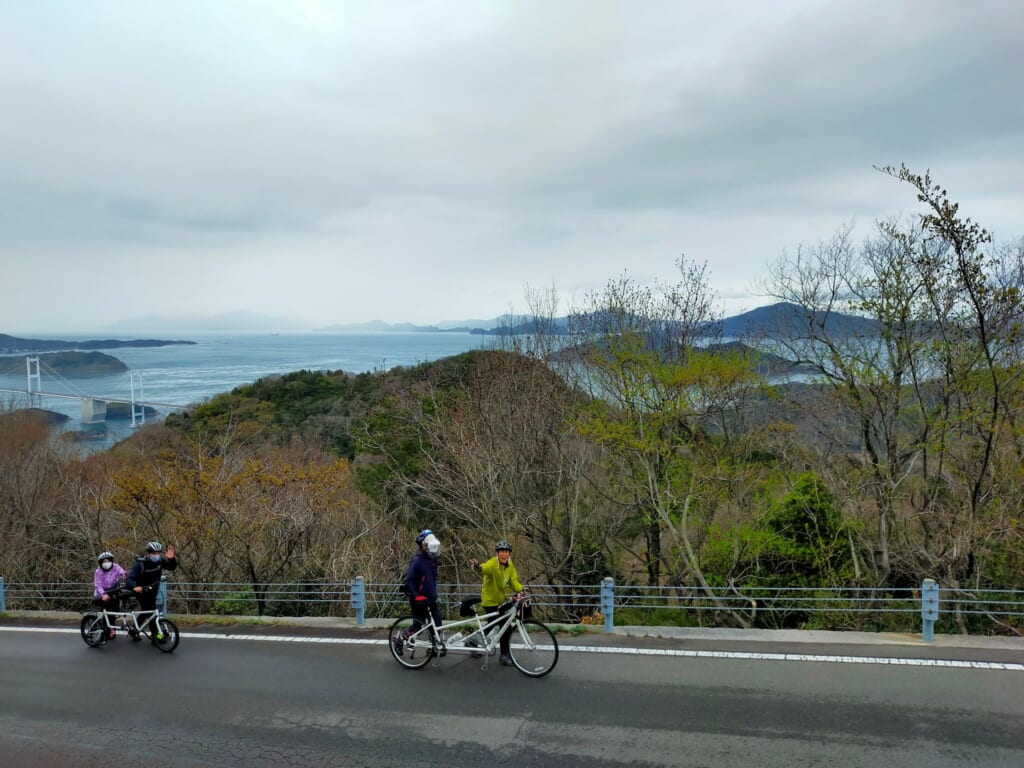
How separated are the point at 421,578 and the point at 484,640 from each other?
1082 mm

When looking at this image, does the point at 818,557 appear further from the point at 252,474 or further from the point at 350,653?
the point at 252,474

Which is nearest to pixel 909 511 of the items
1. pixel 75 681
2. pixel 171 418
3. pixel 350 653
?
pixel 350 653

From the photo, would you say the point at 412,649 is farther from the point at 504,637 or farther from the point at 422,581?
the point at 504,637

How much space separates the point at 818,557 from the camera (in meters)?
14.9

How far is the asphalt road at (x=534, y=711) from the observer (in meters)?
5.93

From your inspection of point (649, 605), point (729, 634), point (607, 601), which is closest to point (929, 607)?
point (729, 634)

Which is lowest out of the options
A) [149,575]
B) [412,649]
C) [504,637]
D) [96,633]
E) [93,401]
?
[96,633]

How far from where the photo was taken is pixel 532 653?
7.79m

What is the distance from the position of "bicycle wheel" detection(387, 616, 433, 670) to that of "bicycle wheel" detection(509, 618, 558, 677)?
1069mm

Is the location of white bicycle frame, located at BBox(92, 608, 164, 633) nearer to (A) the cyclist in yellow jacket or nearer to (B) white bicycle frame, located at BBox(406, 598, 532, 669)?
(B) white bicycle frame, located at BBox(406, 598, 532, 669)

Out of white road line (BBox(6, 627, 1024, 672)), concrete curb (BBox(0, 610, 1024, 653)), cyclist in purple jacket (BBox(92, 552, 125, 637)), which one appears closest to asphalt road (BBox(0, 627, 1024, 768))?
white road line (BBox(6, 627, 1024, 672))

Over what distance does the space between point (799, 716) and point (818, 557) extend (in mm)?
9536

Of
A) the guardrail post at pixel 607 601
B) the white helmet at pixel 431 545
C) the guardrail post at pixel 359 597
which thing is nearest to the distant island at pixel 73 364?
the guardrail post at pixel 359 597

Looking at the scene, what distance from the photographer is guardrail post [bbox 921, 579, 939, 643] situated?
26.8ft
